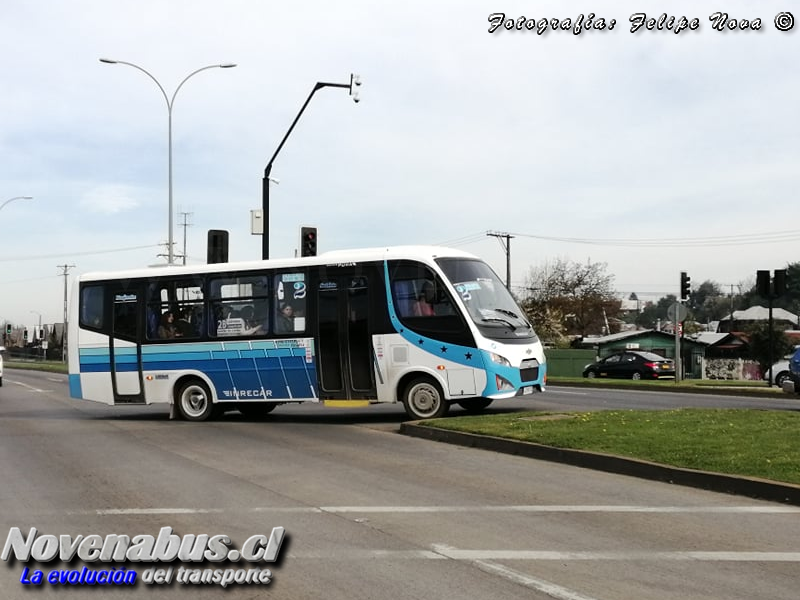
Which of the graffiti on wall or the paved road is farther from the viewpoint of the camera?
the graffiti on wall

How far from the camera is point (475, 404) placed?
1723 cm

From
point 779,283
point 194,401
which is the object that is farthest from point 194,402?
point 779,283

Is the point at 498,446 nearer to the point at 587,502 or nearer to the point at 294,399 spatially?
the point at 587,502

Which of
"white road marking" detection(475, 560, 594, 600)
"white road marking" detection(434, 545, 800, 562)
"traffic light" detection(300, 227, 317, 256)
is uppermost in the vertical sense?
"traffic light" detection(300, 227, 317, 256)

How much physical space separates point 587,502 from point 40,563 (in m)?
4.89

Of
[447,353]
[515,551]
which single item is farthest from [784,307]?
[515,551]

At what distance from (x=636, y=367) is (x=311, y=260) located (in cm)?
2632

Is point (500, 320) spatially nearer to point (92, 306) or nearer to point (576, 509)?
point (576, 509)

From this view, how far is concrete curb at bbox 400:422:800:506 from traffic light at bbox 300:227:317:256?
10434 mm

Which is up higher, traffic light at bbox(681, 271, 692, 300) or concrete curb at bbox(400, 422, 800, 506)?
traffic light at bbox(681, 271, 692, 300)

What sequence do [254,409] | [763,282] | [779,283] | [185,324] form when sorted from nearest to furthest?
[185,324] < [254,409] < [779,283] < [763,282]

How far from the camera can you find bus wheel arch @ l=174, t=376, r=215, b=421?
59.1 ft

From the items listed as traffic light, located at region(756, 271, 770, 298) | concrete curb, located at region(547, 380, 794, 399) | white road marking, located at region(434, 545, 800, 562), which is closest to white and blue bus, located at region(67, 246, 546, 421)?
white road marking, located at region(434, 545, 800, 562)

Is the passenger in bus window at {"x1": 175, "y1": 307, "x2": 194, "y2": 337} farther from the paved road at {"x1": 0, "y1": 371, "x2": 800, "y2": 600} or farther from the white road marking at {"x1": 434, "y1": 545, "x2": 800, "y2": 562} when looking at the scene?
the white road marking at {"x1": 434, "y1": 545, "x2": 800, "y2": 562}
